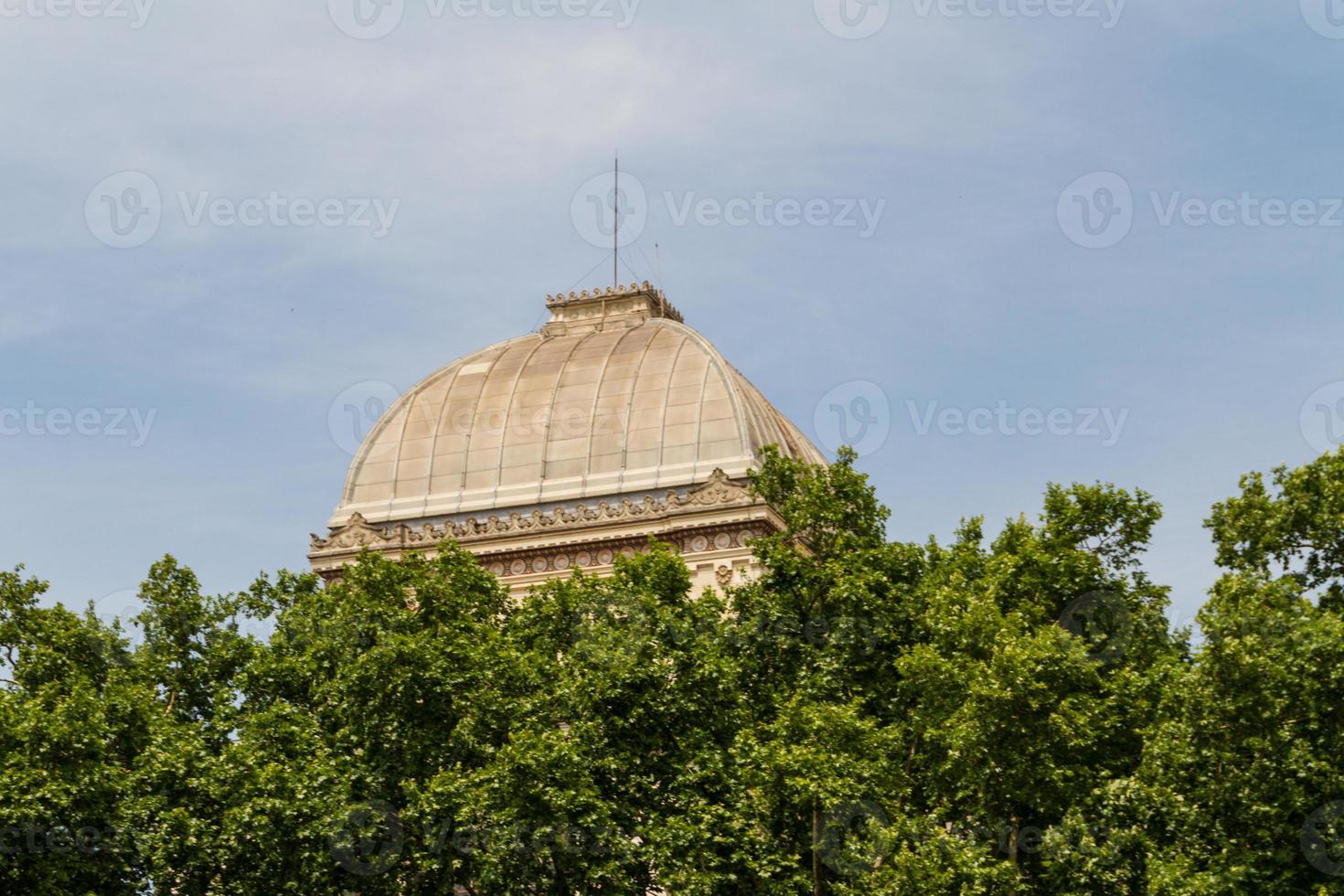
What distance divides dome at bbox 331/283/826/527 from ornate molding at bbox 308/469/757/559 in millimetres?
1485

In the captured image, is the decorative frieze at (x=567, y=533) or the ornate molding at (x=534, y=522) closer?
the decorative frieze at (x=567, y=533)

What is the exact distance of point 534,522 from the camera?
72.5 meters

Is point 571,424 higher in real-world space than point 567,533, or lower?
higher

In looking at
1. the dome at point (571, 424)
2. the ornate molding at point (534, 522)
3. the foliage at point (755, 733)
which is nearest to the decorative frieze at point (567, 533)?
the ornate molding at point (534, 522)

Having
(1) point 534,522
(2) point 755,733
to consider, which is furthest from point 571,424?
(2) point 755,733

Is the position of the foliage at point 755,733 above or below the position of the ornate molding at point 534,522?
below

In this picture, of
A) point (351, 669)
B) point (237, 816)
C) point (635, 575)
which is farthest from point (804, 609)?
point (237, 816)

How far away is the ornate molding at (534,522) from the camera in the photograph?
69750 millimetres

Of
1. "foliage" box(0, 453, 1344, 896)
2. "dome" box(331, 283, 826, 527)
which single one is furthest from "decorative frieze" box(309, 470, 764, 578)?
"foliage" box(0, 453, 1344, 896)

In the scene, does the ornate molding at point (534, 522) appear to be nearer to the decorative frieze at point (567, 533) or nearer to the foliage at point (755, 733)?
the decorative frieze at point (567, 533)

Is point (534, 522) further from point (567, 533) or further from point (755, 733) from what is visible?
point (755, 733)

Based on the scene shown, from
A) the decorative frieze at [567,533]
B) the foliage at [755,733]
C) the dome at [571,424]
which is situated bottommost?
the foliage at [755,733]

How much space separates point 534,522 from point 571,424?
559 centimetres

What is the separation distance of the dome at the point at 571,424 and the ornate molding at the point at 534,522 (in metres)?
1.49
